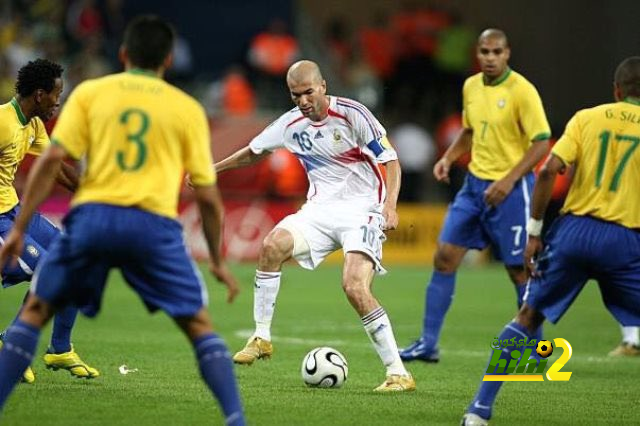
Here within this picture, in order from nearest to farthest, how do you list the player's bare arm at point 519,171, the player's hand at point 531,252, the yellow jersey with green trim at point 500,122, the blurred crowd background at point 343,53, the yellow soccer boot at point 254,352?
the player's hand at point 531,252 → the yellow soccer boot at point 254,352 → the player's bare arm at point 519,171 → the yellow jersey with green trim at point 500,122 → the blurred crowd background at point 343,53

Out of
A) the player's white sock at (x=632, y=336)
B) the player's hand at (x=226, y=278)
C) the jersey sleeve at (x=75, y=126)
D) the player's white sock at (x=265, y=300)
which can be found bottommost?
the player's white sock at (x=632, y=336)

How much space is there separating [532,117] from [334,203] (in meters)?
2.04

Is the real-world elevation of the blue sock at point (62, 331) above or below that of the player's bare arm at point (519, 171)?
below

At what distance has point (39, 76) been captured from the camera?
929cm

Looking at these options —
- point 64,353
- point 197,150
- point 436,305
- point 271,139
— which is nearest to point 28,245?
point 64,353

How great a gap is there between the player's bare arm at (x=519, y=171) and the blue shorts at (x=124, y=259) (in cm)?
449

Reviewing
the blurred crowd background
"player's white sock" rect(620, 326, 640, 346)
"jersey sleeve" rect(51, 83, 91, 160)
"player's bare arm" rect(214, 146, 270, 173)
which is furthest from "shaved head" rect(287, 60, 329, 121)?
the blurred crowd background

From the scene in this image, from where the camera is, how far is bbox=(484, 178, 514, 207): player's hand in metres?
10.9

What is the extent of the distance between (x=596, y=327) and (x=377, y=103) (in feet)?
38.8

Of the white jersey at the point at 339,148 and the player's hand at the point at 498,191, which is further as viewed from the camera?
the player's hand at the point at 498,191

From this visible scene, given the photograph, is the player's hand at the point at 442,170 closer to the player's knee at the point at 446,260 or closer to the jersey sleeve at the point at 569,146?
the player's knee at the point at 446,260

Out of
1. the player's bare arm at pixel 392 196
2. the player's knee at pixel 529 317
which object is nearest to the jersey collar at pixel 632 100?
the player's knee at pixel 529 317

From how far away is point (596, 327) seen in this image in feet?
49.2

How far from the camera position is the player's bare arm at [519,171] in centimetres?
1081
